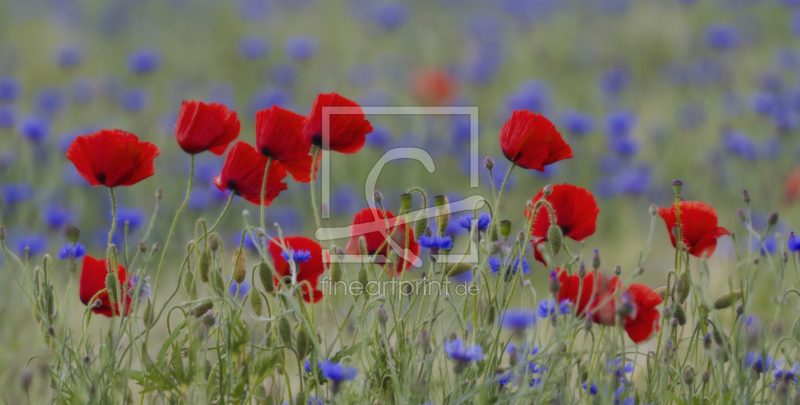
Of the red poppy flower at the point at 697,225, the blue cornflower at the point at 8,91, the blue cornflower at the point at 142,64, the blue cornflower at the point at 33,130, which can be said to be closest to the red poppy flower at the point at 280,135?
the red poppy flower at the point at 697,225

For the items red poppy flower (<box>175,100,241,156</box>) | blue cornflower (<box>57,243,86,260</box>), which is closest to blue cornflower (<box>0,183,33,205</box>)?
blue cornflower (<box>57,243,86,260</box>)

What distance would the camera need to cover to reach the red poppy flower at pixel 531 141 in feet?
3.63

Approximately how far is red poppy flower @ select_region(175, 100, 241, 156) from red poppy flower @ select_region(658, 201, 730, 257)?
641 millimetres

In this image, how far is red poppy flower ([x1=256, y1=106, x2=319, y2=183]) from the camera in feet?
3.63

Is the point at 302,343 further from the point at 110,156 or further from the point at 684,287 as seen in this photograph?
the point at 684,287

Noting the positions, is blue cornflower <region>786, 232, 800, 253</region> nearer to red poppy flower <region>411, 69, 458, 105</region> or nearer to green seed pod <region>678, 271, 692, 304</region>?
green seed pod <region>678, 271, 692, 304</region>

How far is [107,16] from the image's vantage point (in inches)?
237

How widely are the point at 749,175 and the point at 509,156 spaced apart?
2340 mm

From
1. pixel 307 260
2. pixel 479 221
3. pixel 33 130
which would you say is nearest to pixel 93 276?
pixel 307 260

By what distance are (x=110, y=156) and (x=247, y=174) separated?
0.62ft

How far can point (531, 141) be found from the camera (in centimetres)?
111

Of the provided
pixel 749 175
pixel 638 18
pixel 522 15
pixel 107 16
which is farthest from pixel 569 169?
pixel 107 16

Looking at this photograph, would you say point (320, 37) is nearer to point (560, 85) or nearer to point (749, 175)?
point (560, 85)

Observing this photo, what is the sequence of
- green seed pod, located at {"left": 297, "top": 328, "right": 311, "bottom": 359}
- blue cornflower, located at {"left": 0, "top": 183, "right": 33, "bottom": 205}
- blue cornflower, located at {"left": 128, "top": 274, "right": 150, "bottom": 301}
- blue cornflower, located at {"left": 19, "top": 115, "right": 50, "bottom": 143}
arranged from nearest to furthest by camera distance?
green seed pod, located at {"left": 297, "top": 328, "right": 311, "bottom": 359} < blue cornflower, located at {"left": 128, "top": 274, "right": 150, "bottom": 301} < blue cornflower, located at {"left": 0, "top": 183, "right": 33, "bottom": 205} < blue cornflower, located at {"left": 19, "top": 115, "right": 50, "bottom": 143}
